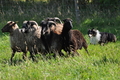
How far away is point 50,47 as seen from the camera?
8977 mm

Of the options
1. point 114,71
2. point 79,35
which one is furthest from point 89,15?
point 114,71

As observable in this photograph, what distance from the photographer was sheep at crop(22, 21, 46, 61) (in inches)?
355

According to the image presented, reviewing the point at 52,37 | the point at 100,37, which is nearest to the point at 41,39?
the point at 52,37

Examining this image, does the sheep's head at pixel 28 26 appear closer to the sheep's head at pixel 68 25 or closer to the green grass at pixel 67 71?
the sheep's head at pixel 68 25

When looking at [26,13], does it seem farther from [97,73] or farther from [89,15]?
[97,73]

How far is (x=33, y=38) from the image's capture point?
29.6ft

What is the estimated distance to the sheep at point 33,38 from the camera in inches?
355

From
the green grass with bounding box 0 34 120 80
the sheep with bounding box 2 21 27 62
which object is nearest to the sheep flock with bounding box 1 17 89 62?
the sheep with bounding box 2 21 27 62

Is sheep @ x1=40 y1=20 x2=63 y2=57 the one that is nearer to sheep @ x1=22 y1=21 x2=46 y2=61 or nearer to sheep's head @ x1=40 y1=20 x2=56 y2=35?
sheep's head @ x1=40 y1=20 x2=56 y2=35

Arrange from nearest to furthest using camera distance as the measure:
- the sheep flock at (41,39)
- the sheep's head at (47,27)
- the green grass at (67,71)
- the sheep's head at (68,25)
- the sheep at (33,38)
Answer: the green grass at (67,71)
the sheep's head at (68,25)
the sheep flock at (41,39)
the sheep at (33,38)
the sheep's head at (47,27)

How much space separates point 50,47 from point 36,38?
2.03 ft

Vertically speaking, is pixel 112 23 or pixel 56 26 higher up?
pixel 56 26

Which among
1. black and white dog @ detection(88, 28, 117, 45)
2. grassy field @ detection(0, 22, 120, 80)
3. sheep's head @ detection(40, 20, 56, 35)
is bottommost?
black and white dog @ detection(88, 28, 117, 45)

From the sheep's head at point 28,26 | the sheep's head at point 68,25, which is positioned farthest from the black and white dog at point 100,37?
the sheep's head at point 28,26
